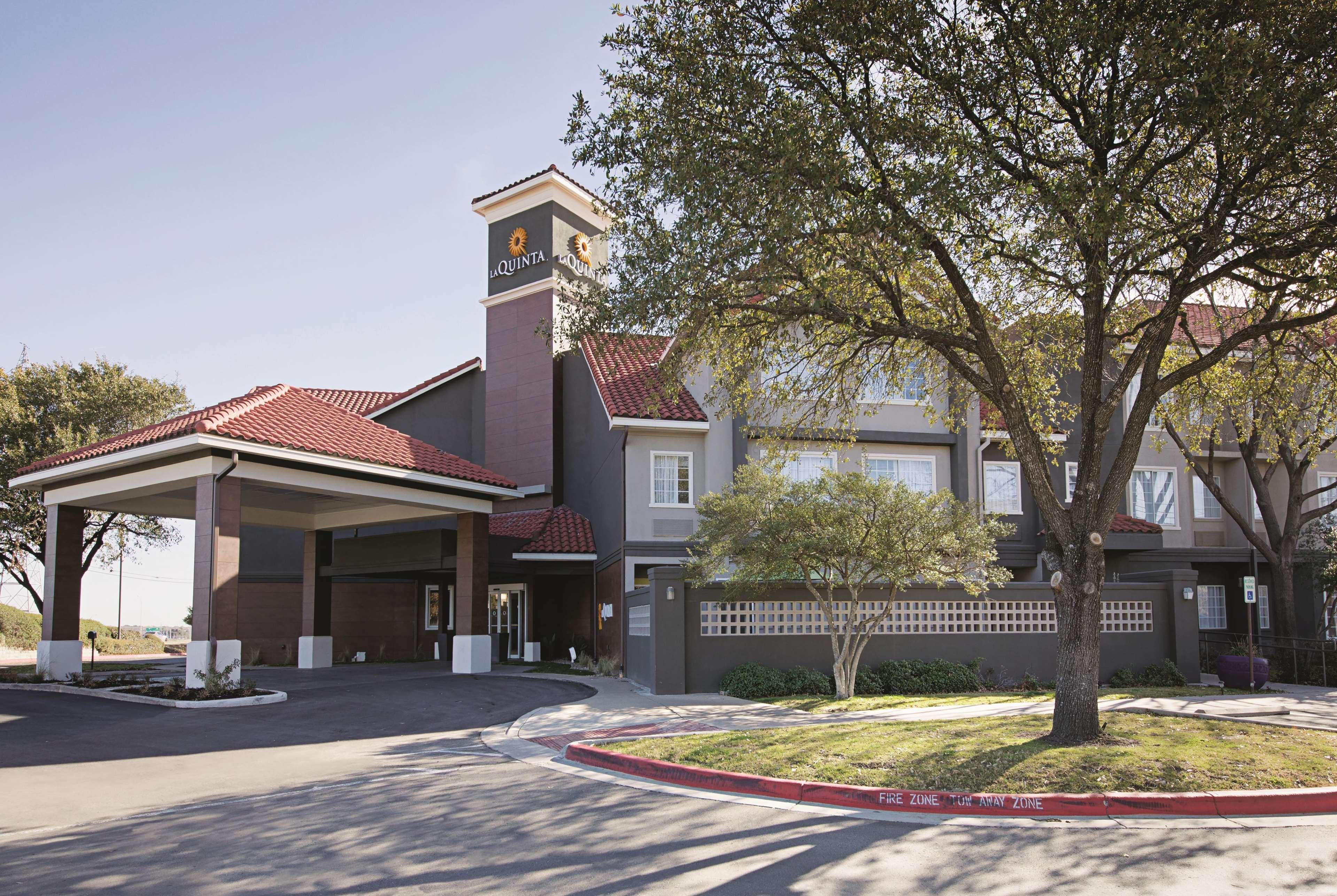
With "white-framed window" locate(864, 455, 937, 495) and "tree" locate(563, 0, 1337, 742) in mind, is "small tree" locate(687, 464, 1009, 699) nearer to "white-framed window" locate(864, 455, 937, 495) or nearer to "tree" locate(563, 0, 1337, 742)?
"tree" locate(563, 0, 1337, 742)

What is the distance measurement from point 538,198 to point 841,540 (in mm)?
18976

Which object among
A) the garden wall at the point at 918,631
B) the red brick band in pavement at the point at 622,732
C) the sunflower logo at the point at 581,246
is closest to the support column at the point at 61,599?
the garden wall at the point at 918,631

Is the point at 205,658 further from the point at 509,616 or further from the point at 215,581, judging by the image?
the point at 509,616

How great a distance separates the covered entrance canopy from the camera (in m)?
19.1

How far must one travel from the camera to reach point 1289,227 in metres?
13.1

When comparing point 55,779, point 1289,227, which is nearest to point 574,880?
point 55,779

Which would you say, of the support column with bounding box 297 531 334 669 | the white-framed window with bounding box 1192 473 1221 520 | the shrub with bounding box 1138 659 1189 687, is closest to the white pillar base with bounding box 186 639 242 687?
the support column with bounding box 297 531 334 669

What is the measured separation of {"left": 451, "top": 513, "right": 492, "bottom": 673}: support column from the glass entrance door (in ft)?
15.4

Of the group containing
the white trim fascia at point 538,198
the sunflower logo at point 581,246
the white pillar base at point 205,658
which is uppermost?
the white trim fascia at point 538,198

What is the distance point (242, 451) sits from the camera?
763 inches

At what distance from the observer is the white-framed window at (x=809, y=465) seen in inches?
974

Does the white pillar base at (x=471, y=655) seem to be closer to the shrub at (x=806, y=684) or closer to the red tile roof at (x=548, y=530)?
the red tile roof at (x=548, y=530)

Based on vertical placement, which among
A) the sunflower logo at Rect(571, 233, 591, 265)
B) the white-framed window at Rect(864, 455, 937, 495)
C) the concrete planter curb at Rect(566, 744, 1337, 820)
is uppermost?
the sunflower logo at Rect(571, 233, 591, 265)

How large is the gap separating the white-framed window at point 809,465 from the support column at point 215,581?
41.6ft
